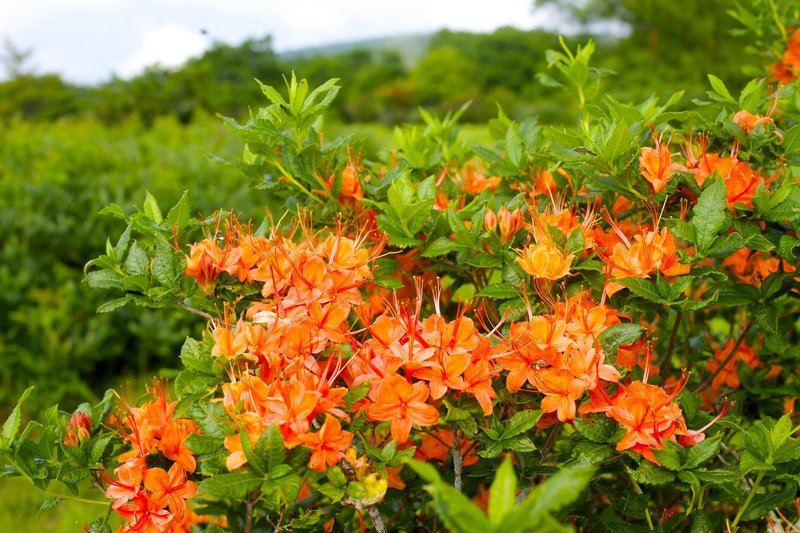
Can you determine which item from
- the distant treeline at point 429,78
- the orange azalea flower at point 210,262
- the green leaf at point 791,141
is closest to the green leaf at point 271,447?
the orange azalea flower at point 210,262

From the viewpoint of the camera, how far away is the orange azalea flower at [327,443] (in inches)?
43.4

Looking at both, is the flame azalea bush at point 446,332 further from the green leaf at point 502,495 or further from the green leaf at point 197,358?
the green leaf at point 502,495

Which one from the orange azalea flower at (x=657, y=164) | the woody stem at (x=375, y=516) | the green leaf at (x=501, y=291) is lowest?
the woody stem at (x=375, y=516)

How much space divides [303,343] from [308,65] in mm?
38351

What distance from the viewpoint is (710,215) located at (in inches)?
52.6

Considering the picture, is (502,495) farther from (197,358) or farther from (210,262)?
(210,262)

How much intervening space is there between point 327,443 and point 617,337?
1.70 ft

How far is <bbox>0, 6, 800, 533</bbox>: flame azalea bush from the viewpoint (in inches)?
47.4

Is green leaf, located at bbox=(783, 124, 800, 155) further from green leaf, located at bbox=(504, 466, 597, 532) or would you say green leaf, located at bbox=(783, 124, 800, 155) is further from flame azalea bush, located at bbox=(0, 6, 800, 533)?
green leaf, located at bbox=(504, 466, 597, 532)

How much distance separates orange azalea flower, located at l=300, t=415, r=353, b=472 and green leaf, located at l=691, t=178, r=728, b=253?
27.4 inches

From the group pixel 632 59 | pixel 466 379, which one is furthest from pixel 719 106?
pixel 632 59

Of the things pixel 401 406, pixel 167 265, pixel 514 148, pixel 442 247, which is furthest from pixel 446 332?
pixel 514 148

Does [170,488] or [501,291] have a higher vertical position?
[501,291]

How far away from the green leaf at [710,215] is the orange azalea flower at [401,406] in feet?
1.81
